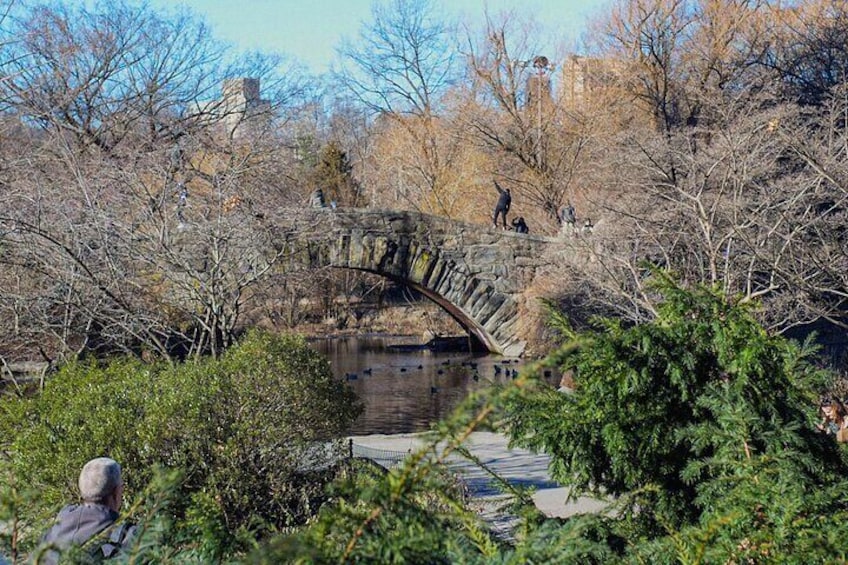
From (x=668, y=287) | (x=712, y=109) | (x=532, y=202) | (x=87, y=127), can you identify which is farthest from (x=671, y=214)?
(x=532, y=202)

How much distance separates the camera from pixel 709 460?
3.71m

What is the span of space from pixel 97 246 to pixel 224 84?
40.8 feet

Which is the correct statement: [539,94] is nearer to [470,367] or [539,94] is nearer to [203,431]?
[470,367]

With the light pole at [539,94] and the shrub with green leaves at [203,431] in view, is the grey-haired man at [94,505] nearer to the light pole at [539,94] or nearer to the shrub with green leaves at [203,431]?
the shrub with green leaves at [203,431]

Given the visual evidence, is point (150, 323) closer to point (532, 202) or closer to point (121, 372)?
point (121, 372)

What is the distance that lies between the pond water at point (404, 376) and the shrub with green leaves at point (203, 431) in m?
5.18

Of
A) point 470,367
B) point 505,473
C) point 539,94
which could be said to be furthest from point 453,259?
point 505,473

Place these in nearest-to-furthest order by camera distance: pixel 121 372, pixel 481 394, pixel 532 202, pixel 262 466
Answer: pixel 481 394
pixel 262 466
pixel 121 372
pixel 532 202

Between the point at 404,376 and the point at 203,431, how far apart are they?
14.5 meters

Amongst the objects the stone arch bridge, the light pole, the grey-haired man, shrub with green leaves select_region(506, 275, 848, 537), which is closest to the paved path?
shrub with green leaves select_region(506, 275, 848, 537)

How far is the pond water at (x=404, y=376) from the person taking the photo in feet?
52.7

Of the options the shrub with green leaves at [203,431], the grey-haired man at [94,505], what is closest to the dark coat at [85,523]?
the grey-haired man at [94,505]

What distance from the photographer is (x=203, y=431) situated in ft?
22.0

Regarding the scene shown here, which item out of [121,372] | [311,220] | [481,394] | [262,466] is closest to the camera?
[481,394]
